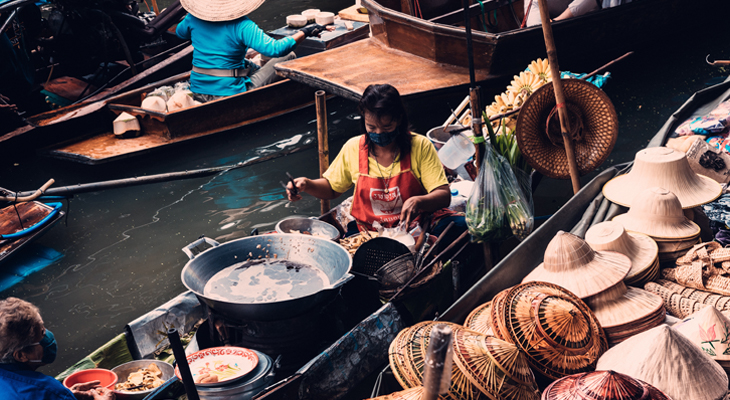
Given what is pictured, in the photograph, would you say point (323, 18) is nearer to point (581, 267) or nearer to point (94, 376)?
point (581, 267)

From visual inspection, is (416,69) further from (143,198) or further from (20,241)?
(20,241)

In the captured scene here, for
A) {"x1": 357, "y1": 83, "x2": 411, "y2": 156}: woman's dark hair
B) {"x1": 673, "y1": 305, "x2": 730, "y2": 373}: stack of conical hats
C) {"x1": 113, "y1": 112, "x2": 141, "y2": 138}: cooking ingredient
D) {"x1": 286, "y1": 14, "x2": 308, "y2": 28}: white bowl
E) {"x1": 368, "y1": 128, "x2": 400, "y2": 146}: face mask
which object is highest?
{"x1": 286, "y1": 14, "x2": 308, "y2": 28}: white bowl

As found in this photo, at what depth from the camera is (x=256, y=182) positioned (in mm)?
Answer: 6445

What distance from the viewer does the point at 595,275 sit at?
2.68 metres

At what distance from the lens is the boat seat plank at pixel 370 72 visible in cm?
541

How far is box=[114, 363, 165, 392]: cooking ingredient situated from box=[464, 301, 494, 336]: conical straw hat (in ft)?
4.84

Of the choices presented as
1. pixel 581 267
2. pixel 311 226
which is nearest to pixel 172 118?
pixel 311 226

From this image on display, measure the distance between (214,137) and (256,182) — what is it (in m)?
0.77

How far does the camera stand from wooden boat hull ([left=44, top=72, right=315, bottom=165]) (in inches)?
240

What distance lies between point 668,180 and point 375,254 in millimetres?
1706

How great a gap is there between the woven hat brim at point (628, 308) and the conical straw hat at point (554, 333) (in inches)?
5.6

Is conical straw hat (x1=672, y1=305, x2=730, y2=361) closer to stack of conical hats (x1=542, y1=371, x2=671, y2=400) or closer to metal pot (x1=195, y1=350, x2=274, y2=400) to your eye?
stack of conical hats (x1=542, y1=371, x2=671, y2=400)

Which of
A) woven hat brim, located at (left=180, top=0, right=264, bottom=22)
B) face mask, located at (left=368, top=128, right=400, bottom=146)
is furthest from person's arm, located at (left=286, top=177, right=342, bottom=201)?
woven hat brim, located at (left=180, top=0, right=264, bottom=22)

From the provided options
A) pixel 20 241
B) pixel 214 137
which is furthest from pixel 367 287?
pixel 214 137
